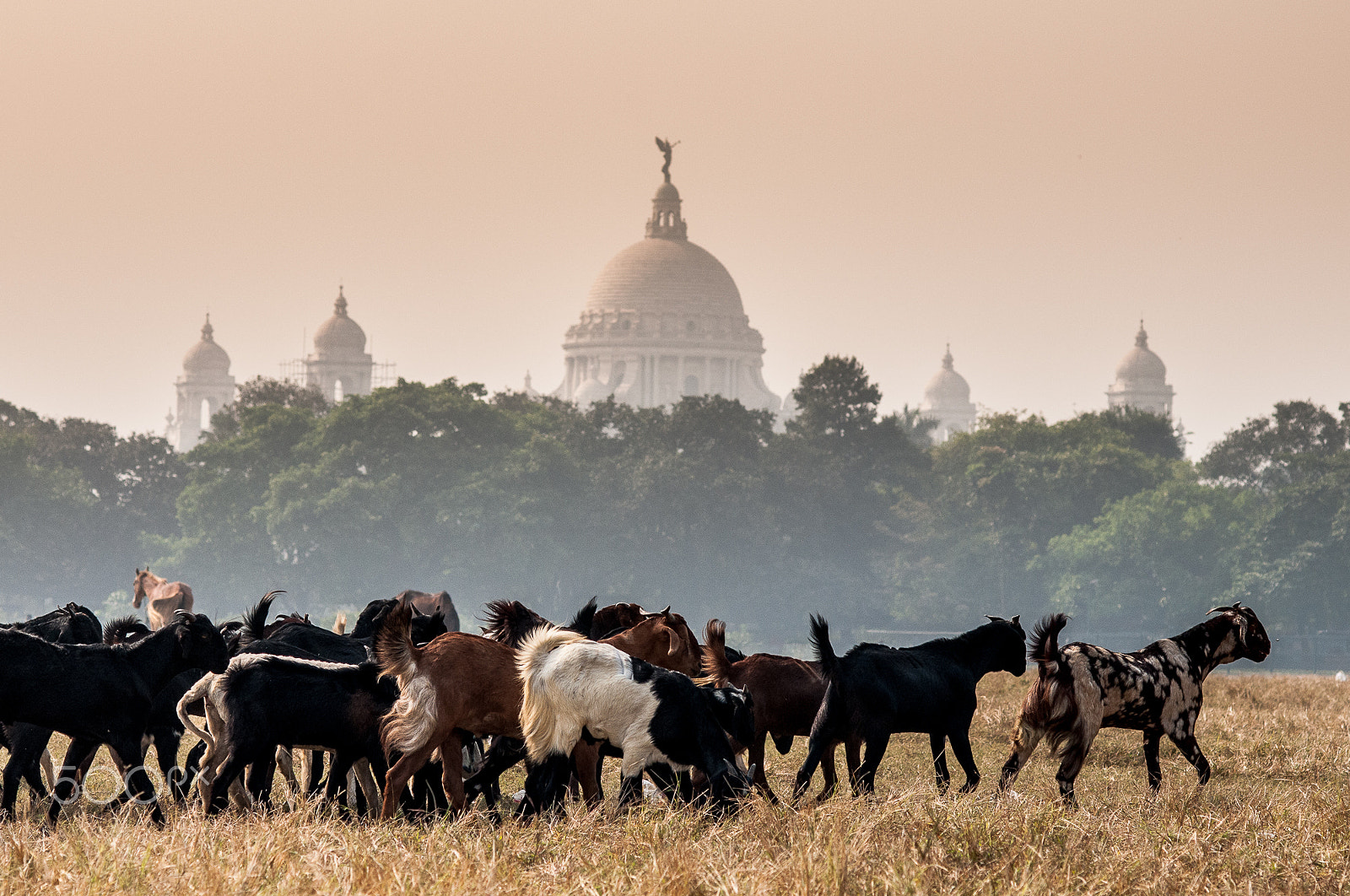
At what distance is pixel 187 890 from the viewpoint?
7.80m

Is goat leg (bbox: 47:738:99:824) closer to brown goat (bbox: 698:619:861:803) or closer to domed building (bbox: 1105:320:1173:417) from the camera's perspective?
brown goat (bbox: 698:619:861:803)

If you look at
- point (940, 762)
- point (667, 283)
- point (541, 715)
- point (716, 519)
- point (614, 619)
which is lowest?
point (940, 762)

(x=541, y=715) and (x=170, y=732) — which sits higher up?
(x=541, y=715)

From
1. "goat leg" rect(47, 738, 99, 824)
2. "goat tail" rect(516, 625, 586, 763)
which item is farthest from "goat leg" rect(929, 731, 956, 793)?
"goat leg" rect(47, 738, 99, 824)

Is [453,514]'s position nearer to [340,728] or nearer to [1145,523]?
[1145,523]

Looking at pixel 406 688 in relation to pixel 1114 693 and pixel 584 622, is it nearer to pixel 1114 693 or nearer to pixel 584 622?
pixel 584 622

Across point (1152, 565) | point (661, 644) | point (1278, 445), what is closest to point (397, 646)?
point (661, 644)

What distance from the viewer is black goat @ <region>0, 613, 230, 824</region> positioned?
34.7 ft

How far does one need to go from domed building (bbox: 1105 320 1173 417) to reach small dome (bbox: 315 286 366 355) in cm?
6859

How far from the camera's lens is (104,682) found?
10.8 m

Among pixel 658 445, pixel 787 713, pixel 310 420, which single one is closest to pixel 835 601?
pixel 658 445

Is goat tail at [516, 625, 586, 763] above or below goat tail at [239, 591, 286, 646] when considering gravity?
below

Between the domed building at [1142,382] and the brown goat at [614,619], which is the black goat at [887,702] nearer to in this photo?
the brown goat at [614,619]

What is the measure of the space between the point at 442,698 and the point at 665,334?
13397 centimetres
